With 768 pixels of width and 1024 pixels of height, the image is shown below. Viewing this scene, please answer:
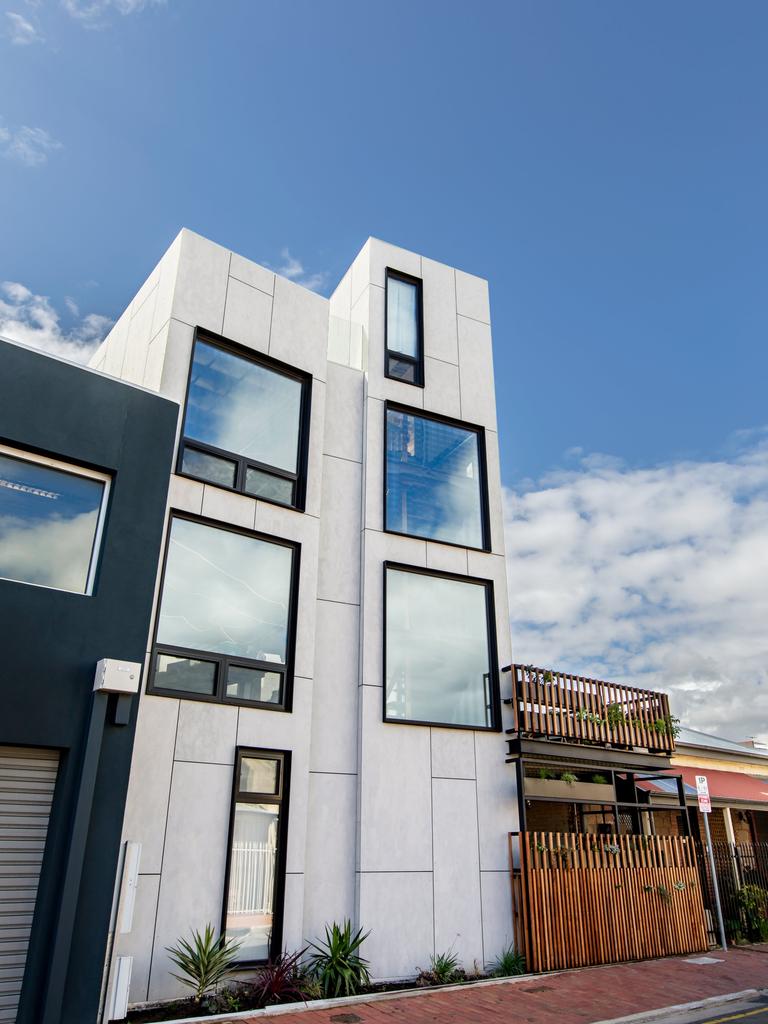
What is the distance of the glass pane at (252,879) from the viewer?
8.90 meters

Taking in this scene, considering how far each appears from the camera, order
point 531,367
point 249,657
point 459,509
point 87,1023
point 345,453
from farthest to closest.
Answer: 1. point 531,367
2. point 459,509
3. point 345,453
4. point 249,657
5. point 87,1023

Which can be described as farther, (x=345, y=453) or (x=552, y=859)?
(x=345, y=453)

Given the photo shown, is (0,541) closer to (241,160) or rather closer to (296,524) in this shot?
(296,524)

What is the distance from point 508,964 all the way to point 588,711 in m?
4.43

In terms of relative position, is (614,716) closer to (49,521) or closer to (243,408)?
(243,408)

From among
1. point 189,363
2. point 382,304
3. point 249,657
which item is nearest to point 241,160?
point 382,304

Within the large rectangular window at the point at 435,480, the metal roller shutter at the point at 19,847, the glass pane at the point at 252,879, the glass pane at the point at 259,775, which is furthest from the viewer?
the large rectangular window at the point at 435,480

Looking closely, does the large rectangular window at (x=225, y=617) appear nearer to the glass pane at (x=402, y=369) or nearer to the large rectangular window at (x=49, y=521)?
the large rectangular window at (x=49, y=521)

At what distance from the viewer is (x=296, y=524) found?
11227 millimetres

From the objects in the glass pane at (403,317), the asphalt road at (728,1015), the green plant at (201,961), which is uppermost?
the glass pane at (403,317)

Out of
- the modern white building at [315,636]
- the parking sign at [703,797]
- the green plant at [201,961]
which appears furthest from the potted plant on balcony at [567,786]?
the green plant at [201,961]

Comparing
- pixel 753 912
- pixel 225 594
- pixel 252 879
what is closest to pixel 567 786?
pixel 252 879

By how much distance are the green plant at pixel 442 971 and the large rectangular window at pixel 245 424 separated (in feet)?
23.3

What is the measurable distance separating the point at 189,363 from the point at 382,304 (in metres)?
4.62
